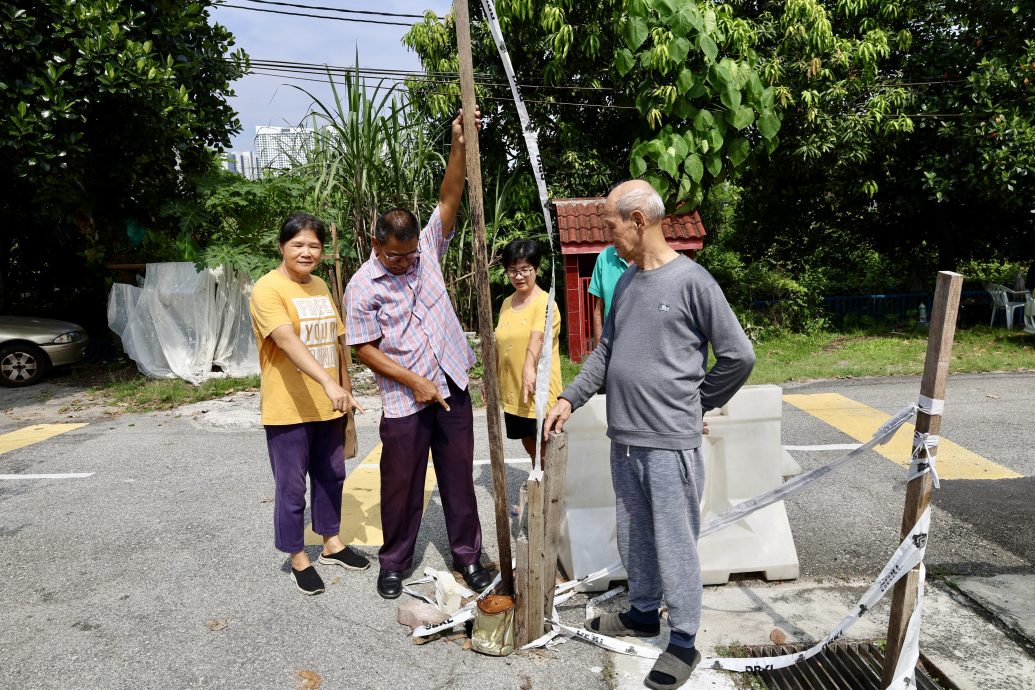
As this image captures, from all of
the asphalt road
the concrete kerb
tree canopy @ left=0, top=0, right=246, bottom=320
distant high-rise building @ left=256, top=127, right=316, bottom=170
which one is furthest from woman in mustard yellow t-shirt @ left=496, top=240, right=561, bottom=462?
distant high-rise building @ left=256, top=127, right=316, bottom=170

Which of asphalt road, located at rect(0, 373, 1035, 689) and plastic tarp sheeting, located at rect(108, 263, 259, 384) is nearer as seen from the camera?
asphalt road, located at rect(0, 373, 1035, 689)

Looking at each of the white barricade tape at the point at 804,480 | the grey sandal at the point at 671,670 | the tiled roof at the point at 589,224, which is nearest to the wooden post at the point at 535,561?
the grey sandal at the point at 671,670

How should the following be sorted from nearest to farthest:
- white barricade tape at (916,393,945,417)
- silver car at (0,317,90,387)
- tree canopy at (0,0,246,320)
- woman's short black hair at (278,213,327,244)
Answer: white barricade tape at (916,393,945,417), woman's short black hair at (278,213,327,244), tree canopy at (0,0,246,320), silver car at (0,317,90,387)

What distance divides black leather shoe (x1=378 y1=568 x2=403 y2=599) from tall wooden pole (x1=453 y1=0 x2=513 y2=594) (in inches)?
28.2

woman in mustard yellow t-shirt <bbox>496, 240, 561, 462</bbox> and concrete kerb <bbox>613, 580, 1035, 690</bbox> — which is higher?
woman in mustard yellow t-shirt <bbox>496, 240, 561, 462</bbox>

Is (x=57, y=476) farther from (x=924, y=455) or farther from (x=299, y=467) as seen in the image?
(x=924, y=455)

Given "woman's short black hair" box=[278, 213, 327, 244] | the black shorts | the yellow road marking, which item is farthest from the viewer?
the yellow road marking

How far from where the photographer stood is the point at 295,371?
12.0 ft

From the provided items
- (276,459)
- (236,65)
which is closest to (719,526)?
(276,459)

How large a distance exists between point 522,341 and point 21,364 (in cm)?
898

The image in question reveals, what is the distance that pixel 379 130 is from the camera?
9.39m

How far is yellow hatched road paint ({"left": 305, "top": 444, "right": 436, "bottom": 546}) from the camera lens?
4508 mm

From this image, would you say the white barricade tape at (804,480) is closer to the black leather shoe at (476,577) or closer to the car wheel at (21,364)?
the black leather shoe at (476,577)

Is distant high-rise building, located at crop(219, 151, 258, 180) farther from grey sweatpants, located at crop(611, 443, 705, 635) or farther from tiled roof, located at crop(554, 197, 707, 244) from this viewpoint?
grey sweatpants, located at crop(611, 443, 705, 635)
